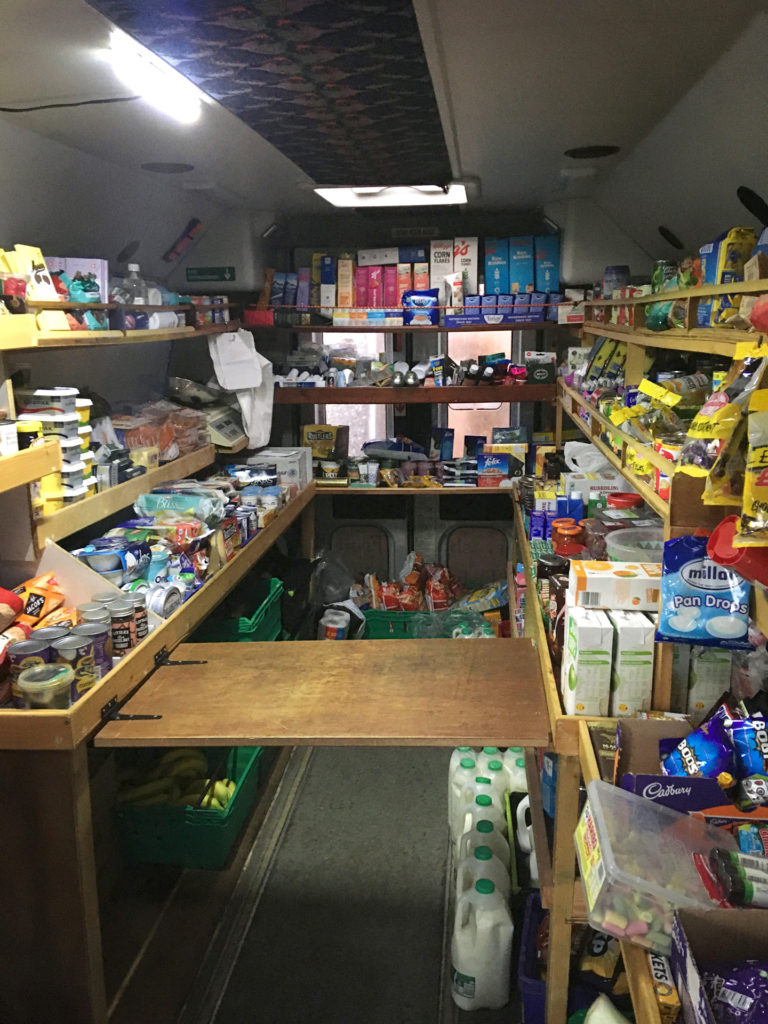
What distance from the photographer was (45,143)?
9.03ft

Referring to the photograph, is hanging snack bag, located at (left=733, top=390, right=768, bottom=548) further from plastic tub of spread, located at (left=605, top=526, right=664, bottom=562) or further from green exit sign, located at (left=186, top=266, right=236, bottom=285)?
green exit sign, located at (left=186, top=266, right=236, bottom=285)

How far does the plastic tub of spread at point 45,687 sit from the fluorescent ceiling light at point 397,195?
117 inches

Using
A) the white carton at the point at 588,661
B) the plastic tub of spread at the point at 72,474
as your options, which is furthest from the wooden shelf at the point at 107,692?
the white carton at the point at 588,661

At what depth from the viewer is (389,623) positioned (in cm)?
478

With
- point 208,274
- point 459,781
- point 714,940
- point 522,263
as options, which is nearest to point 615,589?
point 714,940

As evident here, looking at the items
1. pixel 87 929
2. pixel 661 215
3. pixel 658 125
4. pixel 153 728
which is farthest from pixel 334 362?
pixel 87 929

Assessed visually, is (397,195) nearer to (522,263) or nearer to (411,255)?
(411,255)

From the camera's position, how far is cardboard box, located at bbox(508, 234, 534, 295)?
468 cm

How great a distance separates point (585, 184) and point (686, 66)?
6.14 ft

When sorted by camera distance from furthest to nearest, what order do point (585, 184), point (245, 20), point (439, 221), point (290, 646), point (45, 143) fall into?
1. point (439, 221)
2. point (585, 184)
3. point (45, 143)
4. point (290, 646)
5. point (245, 20)

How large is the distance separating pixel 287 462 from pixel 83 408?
1786mm

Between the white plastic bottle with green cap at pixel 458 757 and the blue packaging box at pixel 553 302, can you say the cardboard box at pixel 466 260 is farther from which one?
the white plastic bottle with green cap at pixel 458 757

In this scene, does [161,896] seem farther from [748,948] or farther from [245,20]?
[245,20]

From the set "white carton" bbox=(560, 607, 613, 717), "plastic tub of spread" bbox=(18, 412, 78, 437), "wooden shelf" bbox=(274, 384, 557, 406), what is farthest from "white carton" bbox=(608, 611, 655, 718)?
"wooden shelf" bbox=(274, 384, 557, 406)
